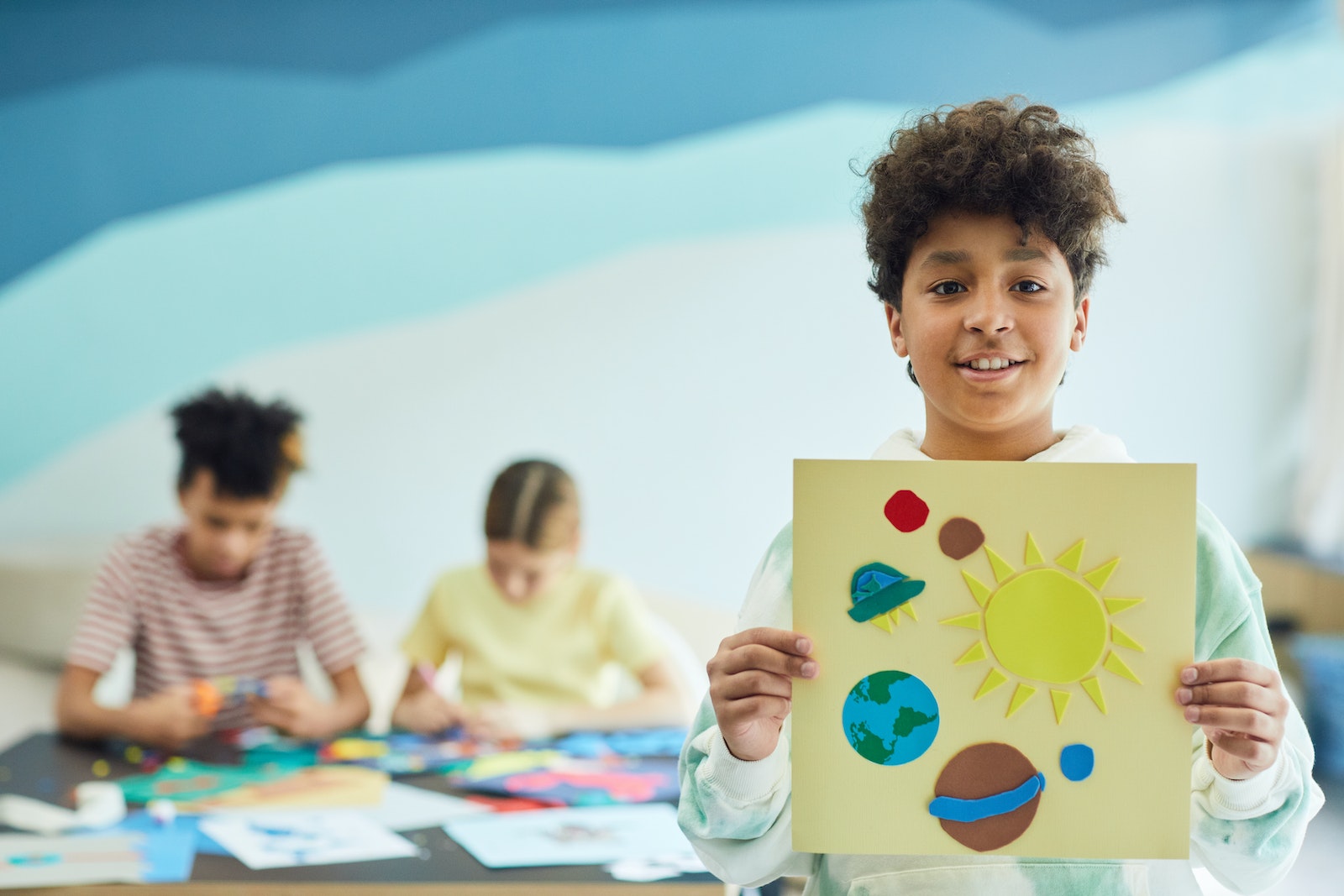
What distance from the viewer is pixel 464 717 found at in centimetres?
216

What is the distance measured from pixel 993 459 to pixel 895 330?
0.15m

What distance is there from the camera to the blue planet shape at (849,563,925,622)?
91 centimetres

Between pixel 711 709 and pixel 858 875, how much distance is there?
0.60 feet

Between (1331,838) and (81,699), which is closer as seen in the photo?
(81,699)

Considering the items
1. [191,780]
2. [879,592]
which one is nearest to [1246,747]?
[879,592]

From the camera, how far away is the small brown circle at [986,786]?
0.89m

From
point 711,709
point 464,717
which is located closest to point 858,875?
point 711,709

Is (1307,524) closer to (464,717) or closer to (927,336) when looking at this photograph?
(464,717)

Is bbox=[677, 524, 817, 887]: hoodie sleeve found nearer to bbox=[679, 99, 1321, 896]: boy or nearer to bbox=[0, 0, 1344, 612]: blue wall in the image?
bbox=[679, 99, 1321, 896]: boy

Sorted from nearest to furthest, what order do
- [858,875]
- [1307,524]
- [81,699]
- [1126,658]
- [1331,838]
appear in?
[1126,658]
[858,875]
[81,699]
[1331,838]
[1307,524]

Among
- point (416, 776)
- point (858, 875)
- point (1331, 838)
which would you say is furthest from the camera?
point (1331, 838)

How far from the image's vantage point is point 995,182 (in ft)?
3.19

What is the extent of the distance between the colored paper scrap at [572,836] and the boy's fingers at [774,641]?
0.68m

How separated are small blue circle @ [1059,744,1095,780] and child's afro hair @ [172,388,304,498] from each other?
189 centimetres
